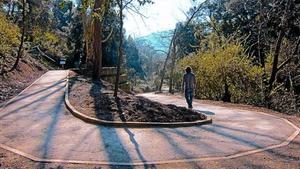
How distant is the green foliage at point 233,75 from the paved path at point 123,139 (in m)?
8.27

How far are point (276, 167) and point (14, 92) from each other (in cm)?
1306

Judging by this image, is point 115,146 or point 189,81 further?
point 189,81

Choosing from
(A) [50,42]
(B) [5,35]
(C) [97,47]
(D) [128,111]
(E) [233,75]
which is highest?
(A) [50,42]

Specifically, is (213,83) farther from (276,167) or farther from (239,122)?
(276,167)

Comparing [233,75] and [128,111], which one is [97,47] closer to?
[233,75]

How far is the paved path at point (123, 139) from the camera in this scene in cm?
749

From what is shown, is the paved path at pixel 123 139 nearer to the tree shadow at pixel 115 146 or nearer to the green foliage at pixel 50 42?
the tree shadow at pixel 115 146

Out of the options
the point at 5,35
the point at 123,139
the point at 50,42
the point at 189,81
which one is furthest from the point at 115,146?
the point at 50,42

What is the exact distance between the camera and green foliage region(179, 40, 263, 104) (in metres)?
20.9

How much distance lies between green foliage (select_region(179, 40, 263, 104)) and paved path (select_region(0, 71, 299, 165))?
827 centimetres

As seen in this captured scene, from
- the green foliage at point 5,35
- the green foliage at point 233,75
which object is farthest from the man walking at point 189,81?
the green foliage at point 5,35

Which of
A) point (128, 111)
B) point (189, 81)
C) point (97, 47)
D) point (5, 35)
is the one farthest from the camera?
point (5, 35)

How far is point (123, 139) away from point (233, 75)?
1353 centimetres

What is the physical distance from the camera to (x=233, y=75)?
21.2m
